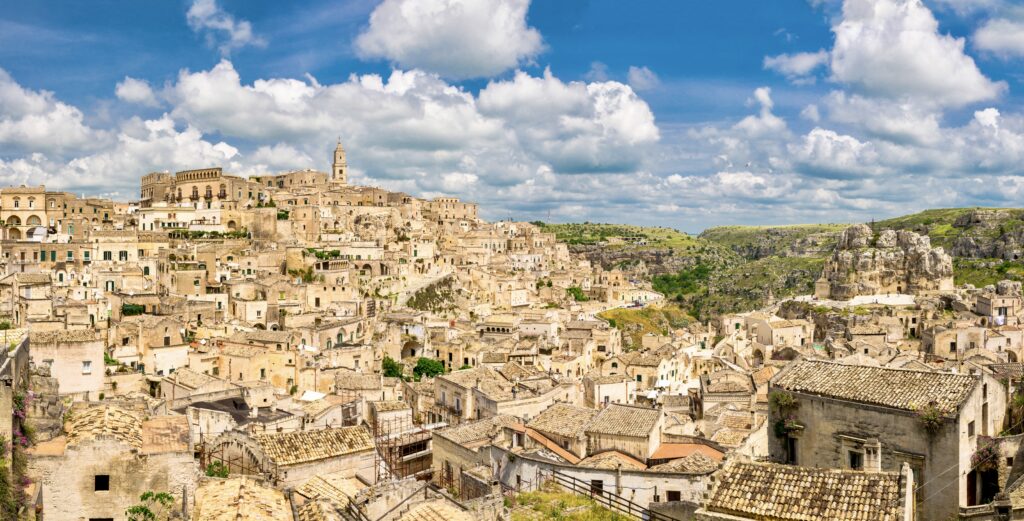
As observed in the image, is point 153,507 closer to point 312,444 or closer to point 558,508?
point 312,444

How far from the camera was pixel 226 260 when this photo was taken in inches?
2566

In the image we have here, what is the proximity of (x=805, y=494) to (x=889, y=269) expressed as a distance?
92982 millimetres

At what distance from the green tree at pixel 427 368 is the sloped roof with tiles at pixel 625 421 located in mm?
25822

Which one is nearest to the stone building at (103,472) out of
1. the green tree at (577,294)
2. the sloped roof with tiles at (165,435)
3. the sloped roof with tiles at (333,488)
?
the sloped roof with tiles at (165,435)

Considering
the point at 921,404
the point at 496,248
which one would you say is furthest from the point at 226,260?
the point at 921,404

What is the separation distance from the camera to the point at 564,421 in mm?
26312

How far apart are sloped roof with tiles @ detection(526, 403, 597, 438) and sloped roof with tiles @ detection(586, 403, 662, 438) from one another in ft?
1.59

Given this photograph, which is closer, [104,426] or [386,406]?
[104,426]

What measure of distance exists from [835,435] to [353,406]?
20.4m

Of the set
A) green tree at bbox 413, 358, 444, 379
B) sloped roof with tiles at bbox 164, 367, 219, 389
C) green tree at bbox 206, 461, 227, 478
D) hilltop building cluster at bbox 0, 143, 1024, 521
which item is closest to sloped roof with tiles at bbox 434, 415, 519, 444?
hilltop building cluster at bbox 0, 143, 1024, 521

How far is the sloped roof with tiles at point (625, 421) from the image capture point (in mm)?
23984

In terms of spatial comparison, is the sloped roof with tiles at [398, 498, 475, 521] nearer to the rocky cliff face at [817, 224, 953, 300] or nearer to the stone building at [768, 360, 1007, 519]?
the stone building at [768, 360, 1007, 519]

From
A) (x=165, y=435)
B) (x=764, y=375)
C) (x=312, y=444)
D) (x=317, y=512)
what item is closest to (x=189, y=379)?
(x=312, y=444)

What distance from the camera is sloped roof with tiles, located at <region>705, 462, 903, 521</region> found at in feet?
40.7
